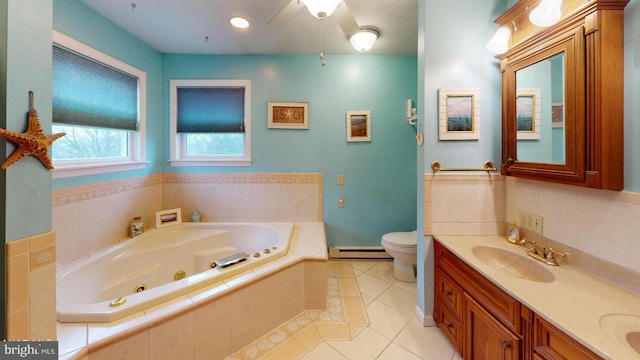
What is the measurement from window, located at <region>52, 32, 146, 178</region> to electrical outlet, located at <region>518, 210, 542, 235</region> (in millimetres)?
3154

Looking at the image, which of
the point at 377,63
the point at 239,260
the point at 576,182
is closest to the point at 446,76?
the point at 576,182

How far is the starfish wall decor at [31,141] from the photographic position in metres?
0.78

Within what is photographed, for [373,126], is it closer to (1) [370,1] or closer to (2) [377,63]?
(2) [377,63]

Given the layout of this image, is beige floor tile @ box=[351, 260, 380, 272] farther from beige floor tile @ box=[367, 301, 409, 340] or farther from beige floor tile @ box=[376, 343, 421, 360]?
beige floor tile @ box=[376, 343, 421, 360]

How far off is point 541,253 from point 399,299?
1.13 metres

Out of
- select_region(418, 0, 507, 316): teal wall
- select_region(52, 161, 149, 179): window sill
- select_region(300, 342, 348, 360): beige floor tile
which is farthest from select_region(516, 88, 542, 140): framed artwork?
select_region(52, 161, 149, 179): window sill

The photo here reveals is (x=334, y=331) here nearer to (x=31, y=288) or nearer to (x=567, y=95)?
(x=31, y=288)

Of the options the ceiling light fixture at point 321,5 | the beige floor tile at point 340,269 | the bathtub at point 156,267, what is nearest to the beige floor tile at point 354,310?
the beige floor tile at point 340,269

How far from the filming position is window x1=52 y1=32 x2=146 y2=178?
66.7 inches

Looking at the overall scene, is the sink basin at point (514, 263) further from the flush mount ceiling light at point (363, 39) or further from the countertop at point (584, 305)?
the flush mount ceiling light at point (363, 39)

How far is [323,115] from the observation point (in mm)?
2797

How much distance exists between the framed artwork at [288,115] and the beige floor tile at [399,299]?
195 centimetres

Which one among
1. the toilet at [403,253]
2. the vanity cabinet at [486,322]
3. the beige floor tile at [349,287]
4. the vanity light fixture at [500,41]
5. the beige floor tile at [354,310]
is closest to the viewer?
the vanity cabinet at [486,322]

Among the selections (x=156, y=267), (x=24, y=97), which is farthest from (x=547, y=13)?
(x=156, y=267)
